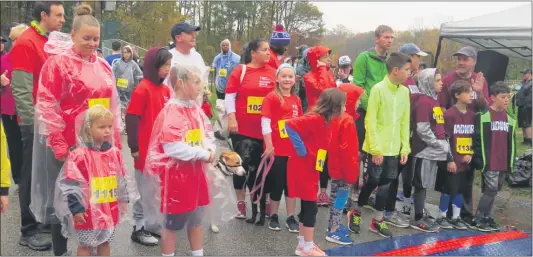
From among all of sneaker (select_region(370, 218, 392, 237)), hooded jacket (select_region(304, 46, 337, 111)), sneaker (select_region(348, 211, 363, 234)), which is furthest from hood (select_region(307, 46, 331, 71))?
sneaker (select_region(370, 218, 392, 237))

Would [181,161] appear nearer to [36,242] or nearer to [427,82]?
[36,242]

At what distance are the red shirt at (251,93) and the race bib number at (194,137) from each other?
1.44 metres

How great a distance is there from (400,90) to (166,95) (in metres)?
2.27

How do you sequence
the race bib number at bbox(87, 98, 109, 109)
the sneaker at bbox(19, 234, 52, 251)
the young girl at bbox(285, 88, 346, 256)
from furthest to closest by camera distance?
1. the young girl at bbox(285, 88, 346, 256)
2. the sneaker at bbox(19, 234, 52, 251)
3. the race bib number at bbox(87, 98, 109, 109)

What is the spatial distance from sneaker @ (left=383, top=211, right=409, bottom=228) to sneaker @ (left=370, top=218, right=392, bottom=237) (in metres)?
0.33

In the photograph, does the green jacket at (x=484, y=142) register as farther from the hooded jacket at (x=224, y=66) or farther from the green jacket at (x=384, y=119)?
the hooded jacket at (x=224, y=66)

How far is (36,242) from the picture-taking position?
13.0 ft

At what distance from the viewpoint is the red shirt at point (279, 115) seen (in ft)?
15.1

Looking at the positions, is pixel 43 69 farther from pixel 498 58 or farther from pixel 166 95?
pixel 498 58

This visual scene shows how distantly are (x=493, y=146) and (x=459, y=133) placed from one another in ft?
1.17

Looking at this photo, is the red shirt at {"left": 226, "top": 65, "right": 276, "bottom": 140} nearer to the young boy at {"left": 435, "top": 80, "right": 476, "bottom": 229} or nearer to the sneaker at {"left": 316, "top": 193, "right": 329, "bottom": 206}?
the sneaker at {"left": 316, "top": 193, "right": 329, "bottom": 206}

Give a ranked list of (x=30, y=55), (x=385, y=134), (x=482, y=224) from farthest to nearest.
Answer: (x=482, y=224)
(x=385, y=134)
(x=30, y=55)

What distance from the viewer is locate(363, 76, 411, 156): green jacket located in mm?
4836

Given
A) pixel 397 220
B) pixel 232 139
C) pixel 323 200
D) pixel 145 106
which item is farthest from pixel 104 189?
pixel 397 220
